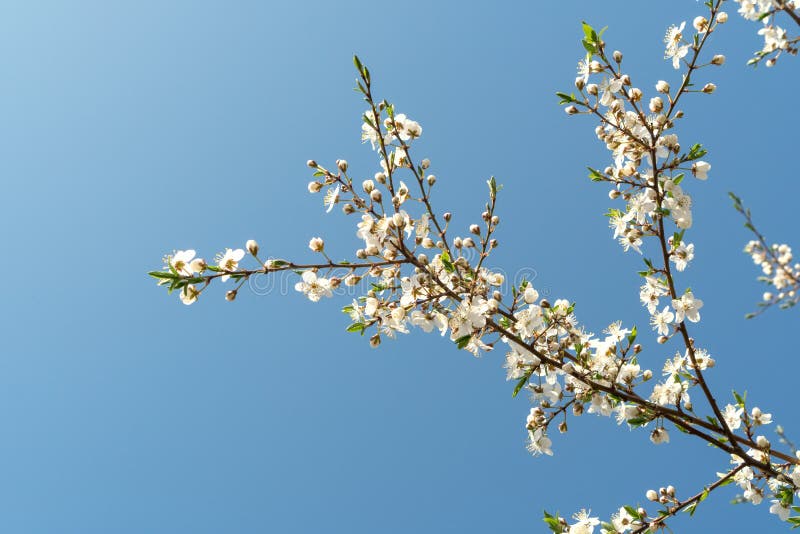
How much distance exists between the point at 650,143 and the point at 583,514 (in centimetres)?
261

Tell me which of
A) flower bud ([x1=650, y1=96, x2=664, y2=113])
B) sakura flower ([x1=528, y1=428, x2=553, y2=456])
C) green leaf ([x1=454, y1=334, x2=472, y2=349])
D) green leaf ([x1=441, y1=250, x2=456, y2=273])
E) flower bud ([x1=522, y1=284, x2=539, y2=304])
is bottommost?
sakura flower ([x1=528, y1=428, x2=553, y2=456])

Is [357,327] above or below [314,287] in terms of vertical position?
below

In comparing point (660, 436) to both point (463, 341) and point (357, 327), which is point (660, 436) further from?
point (357, 327)

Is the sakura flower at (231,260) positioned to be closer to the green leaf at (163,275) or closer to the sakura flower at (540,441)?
the green leaf at (163,275)

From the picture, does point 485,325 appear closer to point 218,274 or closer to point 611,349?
point 611,349

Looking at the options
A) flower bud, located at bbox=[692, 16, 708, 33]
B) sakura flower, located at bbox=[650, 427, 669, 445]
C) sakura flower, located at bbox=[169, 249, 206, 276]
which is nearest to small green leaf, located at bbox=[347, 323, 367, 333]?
sakura flower, located at bbox=[169, 249, 206, 276]

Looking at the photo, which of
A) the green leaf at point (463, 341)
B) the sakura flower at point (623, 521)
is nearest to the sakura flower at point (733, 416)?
the sakura flower at point (623, 521)

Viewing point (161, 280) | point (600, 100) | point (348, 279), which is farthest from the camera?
point (600, 100)

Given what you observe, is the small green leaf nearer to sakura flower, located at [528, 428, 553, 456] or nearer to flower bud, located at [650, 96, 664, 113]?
sakura flower, located at [528, 428, 553, 456]

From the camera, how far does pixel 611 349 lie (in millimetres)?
3740

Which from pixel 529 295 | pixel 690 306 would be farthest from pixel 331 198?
pixel 690 306

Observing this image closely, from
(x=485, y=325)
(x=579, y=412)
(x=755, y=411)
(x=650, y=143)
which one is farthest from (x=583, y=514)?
(x=650, y=143)

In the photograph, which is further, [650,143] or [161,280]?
[650,143]

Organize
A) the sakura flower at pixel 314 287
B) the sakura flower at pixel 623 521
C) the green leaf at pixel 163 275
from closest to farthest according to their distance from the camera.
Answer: the green leaf at pixel 163 275
the sakura flower at pixel 314 287
the sakura flower at pixel 623 521
